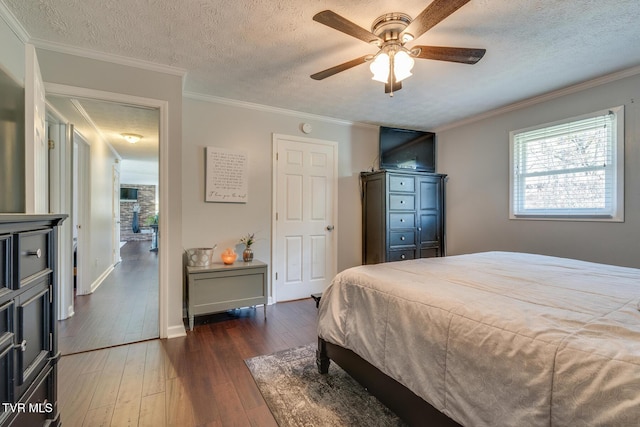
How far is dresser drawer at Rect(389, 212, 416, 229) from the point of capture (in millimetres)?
3660

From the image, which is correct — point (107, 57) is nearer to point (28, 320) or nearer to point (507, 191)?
point (28, 320)

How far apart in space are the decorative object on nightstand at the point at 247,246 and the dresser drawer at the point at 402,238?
168 cm

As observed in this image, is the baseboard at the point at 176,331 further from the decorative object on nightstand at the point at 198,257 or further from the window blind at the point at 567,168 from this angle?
the window blind at the point at 567,168

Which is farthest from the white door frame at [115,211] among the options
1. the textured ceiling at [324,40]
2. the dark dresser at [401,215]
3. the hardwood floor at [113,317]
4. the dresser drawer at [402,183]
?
the dresser drawer at [402,183]

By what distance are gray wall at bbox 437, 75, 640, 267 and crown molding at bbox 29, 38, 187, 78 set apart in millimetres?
3443

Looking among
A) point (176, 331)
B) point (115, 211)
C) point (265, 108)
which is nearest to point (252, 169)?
point (265, 108)

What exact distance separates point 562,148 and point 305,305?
3197 millimetres

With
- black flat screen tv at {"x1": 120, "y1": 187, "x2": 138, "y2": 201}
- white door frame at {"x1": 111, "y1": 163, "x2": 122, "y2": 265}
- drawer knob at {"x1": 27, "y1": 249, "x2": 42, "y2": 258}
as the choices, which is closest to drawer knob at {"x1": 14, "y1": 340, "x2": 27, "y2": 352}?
drawer knob at {"x1": 27, "y1": 249, "x2": 42, "y2": 258}

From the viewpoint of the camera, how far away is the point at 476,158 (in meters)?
3.80

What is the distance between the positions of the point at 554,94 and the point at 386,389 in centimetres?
331

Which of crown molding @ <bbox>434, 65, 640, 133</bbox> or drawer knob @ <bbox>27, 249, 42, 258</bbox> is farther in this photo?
crown molding @ <bbox>434, 65, 640, 133</bbox>

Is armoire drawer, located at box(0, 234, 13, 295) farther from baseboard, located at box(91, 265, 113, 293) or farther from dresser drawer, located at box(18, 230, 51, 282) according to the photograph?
baseboard, located at box(91, 265, 113, 293)

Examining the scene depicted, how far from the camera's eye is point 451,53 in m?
1.80

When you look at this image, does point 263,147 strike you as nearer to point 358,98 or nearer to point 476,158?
point 358,98
